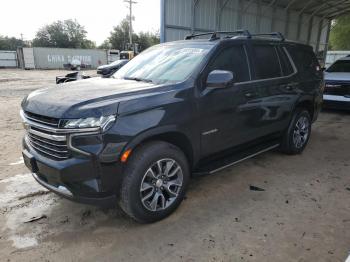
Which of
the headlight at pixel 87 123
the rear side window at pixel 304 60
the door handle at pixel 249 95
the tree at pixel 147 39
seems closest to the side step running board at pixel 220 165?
the door handle at pixel 249 95

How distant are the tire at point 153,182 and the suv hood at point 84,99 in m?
0.52

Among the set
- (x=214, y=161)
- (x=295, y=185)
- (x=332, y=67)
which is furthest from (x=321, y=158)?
(x=332, y=67)

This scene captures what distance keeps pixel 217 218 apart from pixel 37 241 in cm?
185

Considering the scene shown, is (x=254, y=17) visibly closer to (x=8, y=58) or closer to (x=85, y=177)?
(x=85, y=177)

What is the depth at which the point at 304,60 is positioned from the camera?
494 cm

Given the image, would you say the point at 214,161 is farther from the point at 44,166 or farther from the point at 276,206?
the point at 44,166

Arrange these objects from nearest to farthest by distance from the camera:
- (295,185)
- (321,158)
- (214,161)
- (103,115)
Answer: (103,115)
(214,161)
(295,185)
(321,158)

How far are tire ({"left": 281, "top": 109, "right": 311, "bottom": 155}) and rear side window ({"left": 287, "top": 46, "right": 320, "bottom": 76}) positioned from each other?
703 millimetres

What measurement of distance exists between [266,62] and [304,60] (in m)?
1.28

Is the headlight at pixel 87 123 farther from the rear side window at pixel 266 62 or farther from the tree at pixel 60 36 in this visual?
the tree at pixel 60 36

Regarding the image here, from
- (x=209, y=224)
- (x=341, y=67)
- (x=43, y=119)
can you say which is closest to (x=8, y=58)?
(x=341, y=67)

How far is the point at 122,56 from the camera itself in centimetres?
2966

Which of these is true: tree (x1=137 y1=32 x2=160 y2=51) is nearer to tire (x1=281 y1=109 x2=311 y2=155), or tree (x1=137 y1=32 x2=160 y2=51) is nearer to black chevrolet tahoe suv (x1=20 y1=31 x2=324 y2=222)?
tire (x1=281 y1=109 x2=311 y2=155)

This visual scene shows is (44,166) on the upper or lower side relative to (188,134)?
lower
